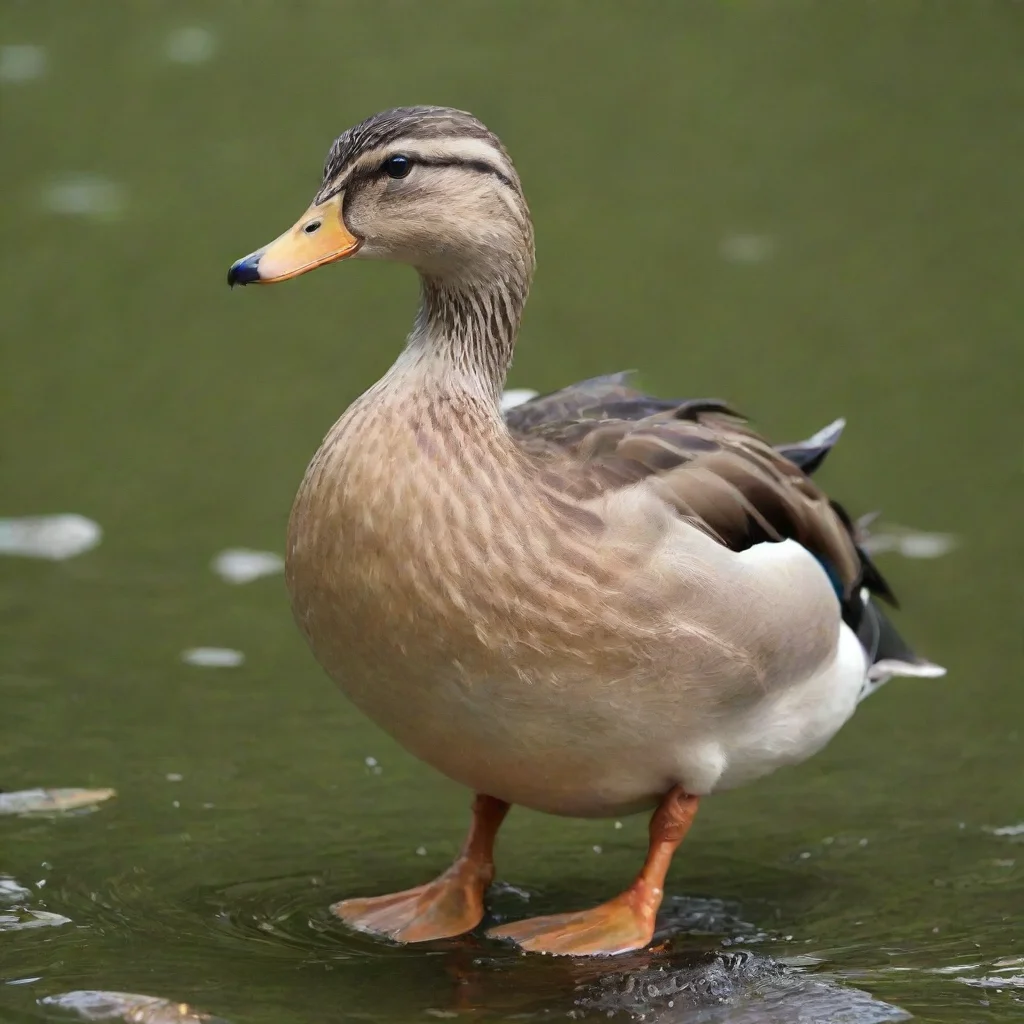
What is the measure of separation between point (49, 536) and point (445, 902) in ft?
10.7

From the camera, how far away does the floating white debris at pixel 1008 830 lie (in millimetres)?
5312

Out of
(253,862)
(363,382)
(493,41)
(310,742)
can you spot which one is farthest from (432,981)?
(493,41)

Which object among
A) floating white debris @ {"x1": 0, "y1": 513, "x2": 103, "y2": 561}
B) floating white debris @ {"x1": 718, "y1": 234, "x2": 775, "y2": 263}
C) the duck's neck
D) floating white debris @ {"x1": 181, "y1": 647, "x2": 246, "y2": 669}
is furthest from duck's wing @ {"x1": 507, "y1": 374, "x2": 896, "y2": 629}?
floating white debris @ {"x1": 718, "y1": 234, "x2": 775, "y2": 263}

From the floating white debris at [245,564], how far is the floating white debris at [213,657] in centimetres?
66

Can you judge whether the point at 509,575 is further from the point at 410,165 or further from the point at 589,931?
the point at 410,165

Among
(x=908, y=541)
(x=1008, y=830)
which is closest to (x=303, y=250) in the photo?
(x=1008, y=830)

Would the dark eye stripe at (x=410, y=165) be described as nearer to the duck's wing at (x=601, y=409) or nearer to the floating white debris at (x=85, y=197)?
the duck's wing at (x=601, y=409)

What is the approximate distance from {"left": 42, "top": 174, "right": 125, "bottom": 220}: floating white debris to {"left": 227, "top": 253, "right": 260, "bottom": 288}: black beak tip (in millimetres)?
6000

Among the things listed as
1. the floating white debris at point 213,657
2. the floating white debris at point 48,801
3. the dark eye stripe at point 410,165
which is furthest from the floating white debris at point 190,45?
the dark eye stripe at point 410,165

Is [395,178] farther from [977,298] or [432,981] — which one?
[977,298]

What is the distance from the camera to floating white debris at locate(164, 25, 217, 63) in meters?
11.2

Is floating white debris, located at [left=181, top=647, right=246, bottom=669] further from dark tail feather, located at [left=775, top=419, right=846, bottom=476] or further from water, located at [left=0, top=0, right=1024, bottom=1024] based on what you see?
dark tail feather, located at [left=775, top=419, right=846, bottom=476]

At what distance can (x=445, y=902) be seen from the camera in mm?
4727

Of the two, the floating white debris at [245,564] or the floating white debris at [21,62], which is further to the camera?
the floating white debris at [21,62]
